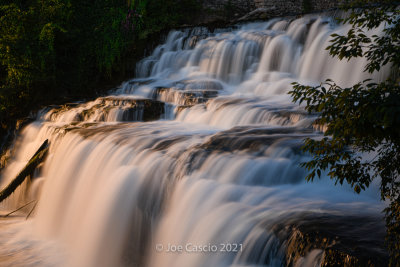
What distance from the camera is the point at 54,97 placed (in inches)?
545

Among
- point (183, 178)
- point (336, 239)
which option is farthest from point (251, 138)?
point (336, 239)

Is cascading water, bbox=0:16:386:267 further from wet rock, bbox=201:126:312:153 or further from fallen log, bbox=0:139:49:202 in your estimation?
fallen log, bbox=0:139:49:202

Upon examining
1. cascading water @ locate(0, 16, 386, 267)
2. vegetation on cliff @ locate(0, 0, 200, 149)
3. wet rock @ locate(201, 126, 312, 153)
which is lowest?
cascading water @ locate(0, 16, 386, 267)

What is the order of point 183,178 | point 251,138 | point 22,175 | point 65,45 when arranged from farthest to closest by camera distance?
point 65,45 → point 22,175 → point 251,138 → point 183,178

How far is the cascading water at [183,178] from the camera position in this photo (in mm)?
4777

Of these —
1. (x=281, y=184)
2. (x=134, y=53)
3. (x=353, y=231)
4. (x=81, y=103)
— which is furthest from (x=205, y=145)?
(x=134, y=53)

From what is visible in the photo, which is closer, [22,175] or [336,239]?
[336,239]

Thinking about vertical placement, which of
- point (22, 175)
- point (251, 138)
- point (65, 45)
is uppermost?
point (65, 45)

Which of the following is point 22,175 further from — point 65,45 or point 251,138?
point 65,45

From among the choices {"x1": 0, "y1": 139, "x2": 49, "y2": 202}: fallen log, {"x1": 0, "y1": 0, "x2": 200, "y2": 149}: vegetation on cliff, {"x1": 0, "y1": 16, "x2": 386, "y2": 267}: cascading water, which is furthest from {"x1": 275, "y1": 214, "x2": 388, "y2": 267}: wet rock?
{"x1": 0, "y1": 0, "x2": 200, "y2": 149}: vegetation on cliff

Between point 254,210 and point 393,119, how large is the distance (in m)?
2.31

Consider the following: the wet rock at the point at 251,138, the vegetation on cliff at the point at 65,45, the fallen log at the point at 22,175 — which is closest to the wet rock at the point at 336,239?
the wet rock at the point at 251,138

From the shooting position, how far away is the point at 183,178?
587 cm

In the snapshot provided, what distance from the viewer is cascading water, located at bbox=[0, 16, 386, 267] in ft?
15.7
